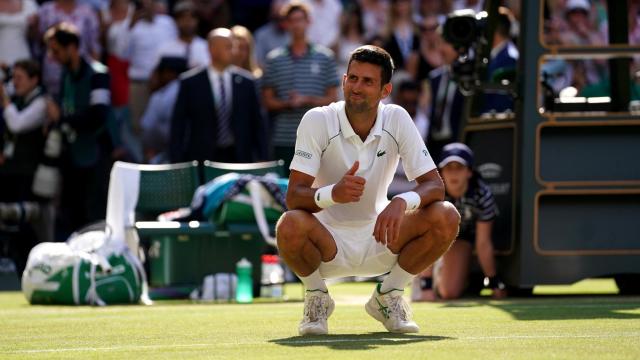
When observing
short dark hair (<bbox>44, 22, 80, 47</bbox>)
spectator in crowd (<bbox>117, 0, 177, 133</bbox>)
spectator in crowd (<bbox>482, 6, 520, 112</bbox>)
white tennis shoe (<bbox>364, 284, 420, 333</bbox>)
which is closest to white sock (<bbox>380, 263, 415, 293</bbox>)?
white tennis shoe (<bbox>364, 284, 420, 333</bbox>)

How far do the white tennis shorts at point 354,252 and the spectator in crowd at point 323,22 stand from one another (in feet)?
32.7

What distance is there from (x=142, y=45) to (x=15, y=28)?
5.03ft

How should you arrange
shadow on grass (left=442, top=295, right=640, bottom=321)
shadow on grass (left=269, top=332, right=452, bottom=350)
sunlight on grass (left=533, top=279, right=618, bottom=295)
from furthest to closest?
sunlight on grass (left=533, top=279, right=618, bottom=295)
shadow on grass (left=442, top=295, right=640, bottom=321)
shadow on grass (left=269, top=332, right=452, bottom=350)

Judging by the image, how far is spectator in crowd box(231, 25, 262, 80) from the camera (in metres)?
16.4

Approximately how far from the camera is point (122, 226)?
496 inches

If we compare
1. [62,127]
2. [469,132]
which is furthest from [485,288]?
[62,127]

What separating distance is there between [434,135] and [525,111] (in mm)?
3839

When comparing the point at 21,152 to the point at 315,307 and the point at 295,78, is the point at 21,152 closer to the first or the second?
the point at 295,78

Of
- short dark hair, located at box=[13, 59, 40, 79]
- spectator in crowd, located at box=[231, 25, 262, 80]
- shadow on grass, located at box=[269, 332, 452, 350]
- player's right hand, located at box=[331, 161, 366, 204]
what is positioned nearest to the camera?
shadow on grass, located at box=[269, 332, 452, 350]

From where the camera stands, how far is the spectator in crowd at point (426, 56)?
18.2 meters

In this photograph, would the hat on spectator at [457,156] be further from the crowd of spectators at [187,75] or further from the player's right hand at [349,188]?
the player's right hand at [349,188]

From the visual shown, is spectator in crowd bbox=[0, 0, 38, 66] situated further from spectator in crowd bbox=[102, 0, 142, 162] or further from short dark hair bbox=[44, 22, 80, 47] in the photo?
short dark hair bbox=[44, 22, 80, 47]

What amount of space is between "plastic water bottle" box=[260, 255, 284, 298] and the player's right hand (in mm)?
5587

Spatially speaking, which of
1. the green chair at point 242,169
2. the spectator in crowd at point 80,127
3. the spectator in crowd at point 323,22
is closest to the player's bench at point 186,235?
the green chair at point 242,169
